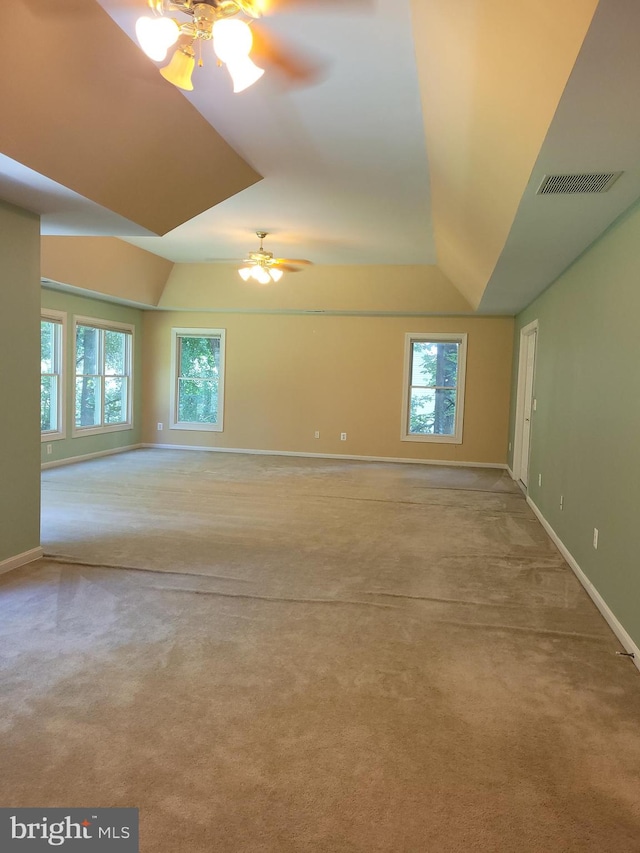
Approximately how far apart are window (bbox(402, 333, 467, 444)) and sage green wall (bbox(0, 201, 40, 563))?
5.74m

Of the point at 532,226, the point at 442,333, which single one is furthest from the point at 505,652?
the point at 442,333

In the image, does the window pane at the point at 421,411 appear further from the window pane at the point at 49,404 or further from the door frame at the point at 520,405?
the window pane at the point at 49,404

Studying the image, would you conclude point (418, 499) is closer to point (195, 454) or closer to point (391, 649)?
point (391, 649)

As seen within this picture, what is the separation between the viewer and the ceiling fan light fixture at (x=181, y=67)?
2.27 meters

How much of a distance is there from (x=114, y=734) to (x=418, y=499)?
441 centimetres

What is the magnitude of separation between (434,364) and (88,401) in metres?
5.17

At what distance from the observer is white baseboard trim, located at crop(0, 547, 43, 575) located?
348 centimetres

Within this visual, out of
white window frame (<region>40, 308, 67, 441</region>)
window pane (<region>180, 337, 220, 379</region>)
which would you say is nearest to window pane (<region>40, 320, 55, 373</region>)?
white window frame (<region>40, 308, 67, 441</region>)

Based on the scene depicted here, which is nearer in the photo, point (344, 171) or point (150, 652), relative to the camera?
point (150, 652)

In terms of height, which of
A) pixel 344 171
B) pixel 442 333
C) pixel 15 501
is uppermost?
pixel 344 171

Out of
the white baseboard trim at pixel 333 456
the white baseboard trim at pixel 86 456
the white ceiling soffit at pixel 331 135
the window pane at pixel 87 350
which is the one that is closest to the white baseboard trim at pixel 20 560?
the white ceiling soffit at pixel 331 135

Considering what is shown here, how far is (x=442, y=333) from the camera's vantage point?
824 centimetres

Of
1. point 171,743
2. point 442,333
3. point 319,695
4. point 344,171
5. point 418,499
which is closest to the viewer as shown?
point 171,743

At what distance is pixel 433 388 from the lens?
8.42 m
